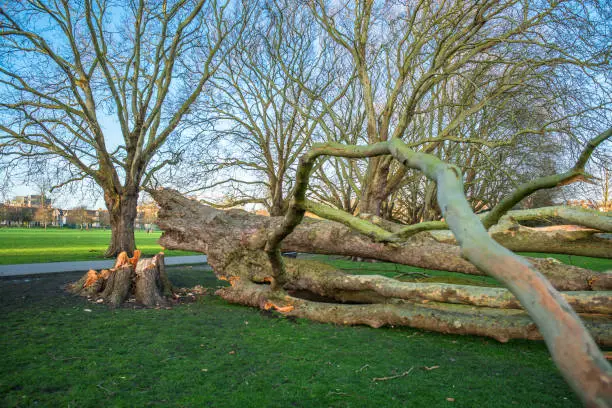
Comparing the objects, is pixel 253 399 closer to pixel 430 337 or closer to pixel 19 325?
pixel 430 337

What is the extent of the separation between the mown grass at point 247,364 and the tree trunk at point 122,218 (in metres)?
7.70

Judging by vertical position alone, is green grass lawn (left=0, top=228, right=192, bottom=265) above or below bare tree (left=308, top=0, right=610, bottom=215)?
below

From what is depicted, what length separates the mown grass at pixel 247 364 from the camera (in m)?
2.96

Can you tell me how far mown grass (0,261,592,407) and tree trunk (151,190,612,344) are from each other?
254 millimetres

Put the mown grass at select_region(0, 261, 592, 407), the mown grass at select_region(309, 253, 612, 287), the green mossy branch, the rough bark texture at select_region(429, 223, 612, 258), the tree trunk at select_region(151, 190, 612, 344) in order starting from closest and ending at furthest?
the green mossy branch
the mown grass at select_region(0, 261, 592, 407)
the tree trunk at select_region(151, 190, 612, 344)
the rough bark texture at select_region(429, 223, 612, 258)
the mown grass at select_region(309, 253, 612, 287)

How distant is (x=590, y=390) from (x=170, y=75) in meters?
14.4

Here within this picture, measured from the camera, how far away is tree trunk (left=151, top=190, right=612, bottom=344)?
4.66 metres

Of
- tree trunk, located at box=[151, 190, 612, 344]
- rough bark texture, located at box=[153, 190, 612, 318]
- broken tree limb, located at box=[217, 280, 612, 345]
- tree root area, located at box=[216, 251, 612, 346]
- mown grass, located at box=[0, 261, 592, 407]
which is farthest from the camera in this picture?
rough bark texture, located at box=[153, 190, 612, 318]

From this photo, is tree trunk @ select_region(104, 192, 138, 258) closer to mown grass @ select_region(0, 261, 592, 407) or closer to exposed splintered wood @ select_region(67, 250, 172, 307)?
exposed splintered wood @ select_region(67, 250, 172, 307)

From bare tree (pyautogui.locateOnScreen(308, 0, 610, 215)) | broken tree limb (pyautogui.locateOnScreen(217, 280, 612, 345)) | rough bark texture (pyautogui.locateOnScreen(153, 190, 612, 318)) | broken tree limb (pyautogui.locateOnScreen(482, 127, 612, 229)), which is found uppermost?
bare tree (pyautogui.locateOnScreen(308, 0, 610, 215))

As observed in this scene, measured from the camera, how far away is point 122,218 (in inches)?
514

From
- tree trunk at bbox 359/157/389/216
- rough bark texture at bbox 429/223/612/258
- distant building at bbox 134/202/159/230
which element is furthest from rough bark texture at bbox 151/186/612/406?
tree trunk at bbox 359/157/389/216

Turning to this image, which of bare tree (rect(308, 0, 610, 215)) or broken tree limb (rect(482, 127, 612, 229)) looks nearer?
broken tree limb (rect(482, 127, 612, 229))

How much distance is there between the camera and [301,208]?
3.75 m
